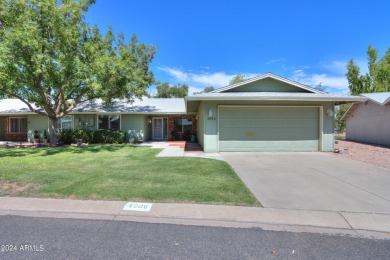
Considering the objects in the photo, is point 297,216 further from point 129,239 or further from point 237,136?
point 237,136

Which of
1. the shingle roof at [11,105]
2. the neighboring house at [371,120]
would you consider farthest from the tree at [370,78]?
the shingle roof at [11,105]

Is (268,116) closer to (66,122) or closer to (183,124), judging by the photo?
(183,124)

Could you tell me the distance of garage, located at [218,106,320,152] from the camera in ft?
38.5

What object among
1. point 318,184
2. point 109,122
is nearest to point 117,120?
point 109,122

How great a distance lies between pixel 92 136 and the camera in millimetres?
16781

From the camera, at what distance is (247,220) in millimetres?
3826

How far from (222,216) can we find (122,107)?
1658 cm

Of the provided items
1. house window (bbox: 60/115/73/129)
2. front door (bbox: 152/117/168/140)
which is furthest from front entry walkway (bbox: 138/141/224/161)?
house window (bbox: 60/115/73/129)

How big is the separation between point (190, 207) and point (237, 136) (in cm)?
788

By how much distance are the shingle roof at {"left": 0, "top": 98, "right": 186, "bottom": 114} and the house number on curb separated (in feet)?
44.4

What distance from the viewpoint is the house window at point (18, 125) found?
1978 centimetres

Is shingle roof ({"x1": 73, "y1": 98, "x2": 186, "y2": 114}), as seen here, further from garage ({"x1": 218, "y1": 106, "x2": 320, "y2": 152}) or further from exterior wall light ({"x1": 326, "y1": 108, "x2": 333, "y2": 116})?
exterior wall light ({"x1": 326, "y1": 108, "x2": 333, "y2": 116})

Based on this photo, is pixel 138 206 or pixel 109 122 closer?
pixel 138 206

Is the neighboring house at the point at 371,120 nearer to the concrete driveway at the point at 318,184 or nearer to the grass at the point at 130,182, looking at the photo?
the concrete driveway at the point at 318,184
